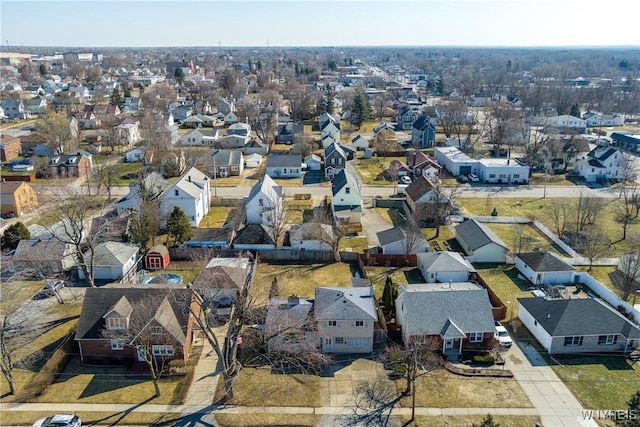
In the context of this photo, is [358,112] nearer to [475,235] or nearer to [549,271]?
[475,235]

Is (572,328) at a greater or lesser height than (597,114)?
lesser

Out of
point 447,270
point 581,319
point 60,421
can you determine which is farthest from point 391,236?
point 60,421

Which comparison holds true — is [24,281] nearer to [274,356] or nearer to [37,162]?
[274,356]

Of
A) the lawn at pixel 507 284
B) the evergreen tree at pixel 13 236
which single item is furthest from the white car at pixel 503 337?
the evergreen tree at pixel 13 236

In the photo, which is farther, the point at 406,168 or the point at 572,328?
the point at 406,168

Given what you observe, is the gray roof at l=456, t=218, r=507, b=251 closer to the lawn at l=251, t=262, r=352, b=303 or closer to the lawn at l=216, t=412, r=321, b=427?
the lawn at l=251, t=262, r=352, b=303

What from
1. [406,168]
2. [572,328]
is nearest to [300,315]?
[572,328]
